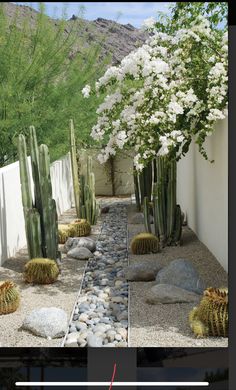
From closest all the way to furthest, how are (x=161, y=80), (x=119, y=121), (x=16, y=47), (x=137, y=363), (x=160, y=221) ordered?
1. (x=137, y=363)
2. (x=161, y=80)
3. (x=119, y=121)
4. (x=160, y=221)
5. (x=16, y=47)

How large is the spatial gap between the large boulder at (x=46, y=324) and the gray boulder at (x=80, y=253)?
2.54 m

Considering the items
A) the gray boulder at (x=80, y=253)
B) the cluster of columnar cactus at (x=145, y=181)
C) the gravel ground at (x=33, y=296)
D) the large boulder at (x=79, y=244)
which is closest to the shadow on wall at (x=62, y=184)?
the cluster of columnar cactus at (x=145, y=181)

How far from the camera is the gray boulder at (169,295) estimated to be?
527 cm

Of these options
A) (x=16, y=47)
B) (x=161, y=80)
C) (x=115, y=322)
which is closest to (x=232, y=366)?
(x=115, y=322)

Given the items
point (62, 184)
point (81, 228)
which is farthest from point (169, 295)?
point (62, 184)

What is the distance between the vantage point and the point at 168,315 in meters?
4.99

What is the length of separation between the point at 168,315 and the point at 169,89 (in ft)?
6.27

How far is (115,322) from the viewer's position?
5.14 metres

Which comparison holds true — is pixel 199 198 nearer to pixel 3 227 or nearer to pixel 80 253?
pixel 80 253

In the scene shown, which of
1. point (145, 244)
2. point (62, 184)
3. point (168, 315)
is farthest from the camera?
point (62, 184)

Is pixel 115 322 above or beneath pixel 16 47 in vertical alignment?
beneath

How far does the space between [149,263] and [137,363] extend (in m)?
2.64

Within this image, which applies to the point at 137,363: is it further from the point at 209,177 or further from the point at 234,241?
the point at 209,177

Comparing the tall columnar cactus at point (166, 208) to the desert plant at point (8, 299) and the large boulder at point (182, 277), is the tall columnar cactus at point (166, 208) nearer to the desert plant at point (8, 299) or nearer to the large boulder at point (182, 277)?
the large boulder at point (182, 277)
